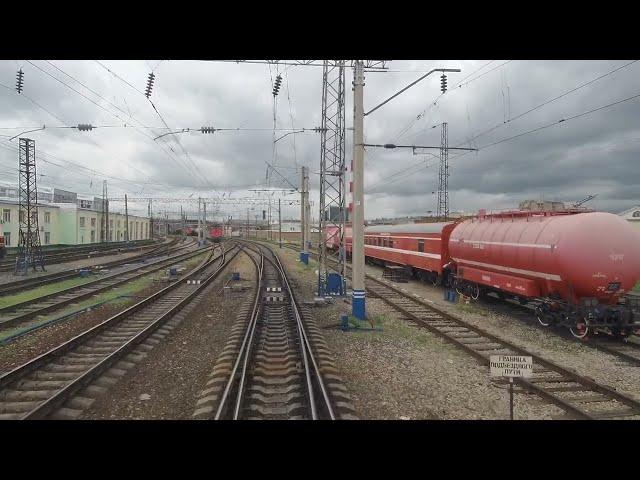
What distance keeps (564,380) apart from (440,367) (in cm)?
236

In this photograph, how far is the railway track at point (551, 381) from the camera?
7.09 metres

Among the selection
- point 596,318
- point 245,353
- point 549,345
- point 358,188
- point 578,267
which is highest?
point 358,188

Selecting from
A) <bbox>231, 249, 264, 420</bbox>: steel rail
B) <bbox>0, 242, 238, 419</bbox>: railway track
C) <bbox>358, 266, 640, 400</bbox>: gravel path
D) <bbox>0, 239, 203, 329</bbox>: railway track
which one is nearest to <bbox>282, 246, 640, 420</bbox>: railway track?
<bbox>358, 266, 640, 400</bbox>: gravel path

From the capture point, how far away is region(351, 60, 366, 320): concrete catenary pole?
546 inches

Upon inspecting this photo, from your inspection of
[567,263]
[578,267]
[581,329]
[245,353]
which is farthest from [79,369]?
[581,329]

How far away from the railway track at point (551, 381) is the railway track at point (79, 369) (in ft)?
25.5

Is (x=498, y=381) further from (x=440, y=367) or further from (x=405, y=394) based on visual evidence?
(x=405, y=394)

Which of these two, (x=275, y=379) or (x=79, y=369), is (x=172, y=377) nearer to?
(x=79, y=369)

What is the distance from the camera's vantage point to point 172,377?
8.59 m

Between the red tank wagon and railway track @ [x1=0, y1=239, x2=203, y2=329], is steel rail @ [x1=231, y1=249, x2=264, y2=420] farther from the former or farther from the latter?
the red tank wagon

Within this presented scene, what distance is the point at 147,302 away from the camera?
16.1 m

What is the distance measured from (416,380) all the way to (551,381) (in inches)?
103

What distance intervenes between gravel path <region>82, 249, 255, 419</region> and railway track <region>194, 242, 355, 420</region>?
0.42 m

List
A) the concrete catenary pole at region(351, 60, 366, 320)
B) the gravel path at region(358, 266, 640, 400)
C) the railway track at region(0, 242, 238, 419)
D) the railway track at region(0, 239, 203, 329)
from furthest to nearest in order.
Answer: the concrete catenary pole at region(351, 60, 366, 320)
the railway track at region(0, 239, 203, 329)
the gravel path at region(358, 266, 640, 400)
the railway track at region(0, 242, 238, 419)
